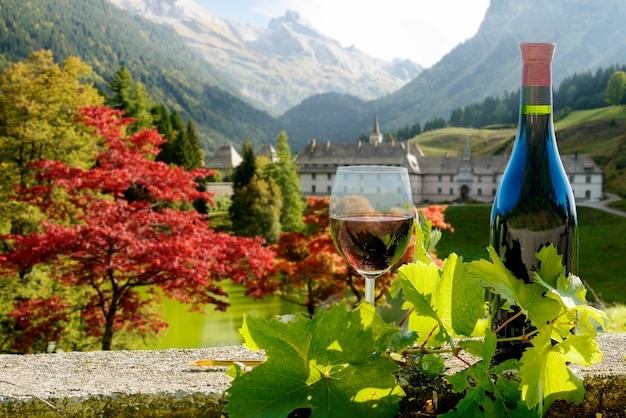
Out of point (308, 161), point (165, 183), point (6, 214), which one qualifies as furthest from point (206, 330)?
point (308, 161)

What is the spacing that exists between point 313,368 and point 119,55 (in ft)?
534

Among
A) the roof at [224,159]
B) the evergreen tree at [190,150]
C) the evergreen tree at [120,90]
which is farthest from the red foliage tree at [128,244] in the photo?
the roof at [224,159]

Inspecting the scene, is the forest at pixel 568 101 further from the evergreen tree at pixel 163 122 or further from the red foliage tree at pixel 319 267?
the red foliage tree at pixel 319 267

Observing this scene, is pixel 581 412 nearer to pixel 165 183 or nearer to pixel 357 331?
pixel 357 331

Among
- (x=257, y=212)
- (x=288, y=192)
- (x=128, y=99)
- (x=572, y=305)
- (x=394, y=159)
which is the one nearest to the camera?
(x=572, y=305)

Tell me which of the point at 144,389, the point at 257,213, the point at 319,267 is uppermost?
the point at 144,389

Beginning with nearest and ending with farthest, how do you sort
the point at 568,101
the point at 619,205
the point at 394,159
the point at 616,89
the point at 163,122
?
1. the point at 163,122
2. the point at 619,205
3. the point at 394,159
4. the point at 616,89
5. the point at 568,101

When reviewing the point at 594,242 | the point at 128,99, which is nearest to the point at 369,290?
the point at 128,99

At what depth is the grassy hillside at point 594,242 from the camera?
24991 millimetres

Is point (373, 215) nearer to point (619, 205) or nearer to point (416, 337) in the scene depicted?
point (416, 337)

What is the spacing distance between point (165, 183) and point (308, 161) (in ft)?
194

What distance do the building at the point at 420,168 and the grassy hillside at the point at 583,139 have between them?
5.64 meters

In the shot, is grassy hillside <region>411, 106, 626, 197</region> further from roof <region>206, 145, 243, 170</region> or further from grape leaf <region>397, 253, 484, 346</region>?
grape leaf <region>397, 253, 484, 346</region>

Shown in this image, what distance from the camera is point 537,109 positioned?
1.27 metres
